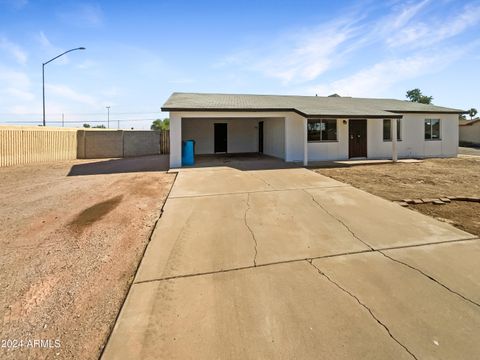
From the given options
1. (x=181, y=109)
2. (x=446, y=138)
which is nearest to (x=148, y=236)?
(x=181, y=109)

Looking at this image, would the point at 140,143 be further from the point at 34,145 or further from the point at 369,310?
the point at 369,310

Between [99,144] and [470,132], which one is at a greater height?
[470,132]

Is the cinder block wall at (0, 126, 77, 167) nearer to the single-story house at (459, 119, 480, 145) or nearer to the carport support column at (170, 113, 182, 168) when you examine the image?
the carport support column at (170, 113, 182, 168)

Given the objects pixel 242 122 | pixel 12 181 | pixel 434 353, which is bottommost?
pixel 434 353

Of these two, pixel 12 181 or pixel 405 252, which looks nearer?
pixel 405 252

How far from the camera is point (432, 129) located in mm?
16781

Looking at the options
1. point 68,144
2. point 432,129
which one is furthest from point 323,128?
point 68,144

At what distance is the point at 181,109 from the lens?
1217 cm

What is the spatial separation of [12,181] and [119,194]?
214 inches

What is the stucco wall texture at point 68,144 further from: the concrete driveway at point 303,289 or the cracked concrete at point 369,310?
the cracked concrete at point 369,310

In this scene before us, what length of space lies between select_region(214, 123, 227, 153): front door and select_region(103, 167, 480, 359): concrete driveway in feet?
46.4

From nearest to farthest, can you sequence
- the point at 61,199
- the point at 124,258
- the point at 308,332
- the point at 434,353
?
the point at 434,353, the point at 308,332, the point at 124,258, the point at 61,199

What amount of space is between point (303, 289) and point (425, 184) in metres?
7.84

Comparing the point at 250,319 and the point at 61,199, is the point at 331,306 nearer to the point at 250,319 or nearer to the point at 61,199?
the point at 250,319
